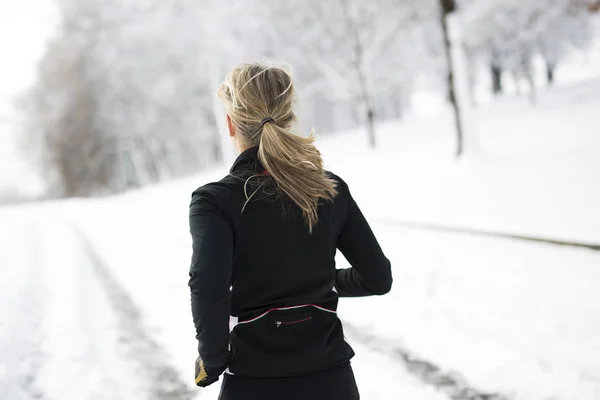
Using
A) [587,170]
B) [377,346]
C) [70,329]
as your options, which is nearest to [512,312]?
[377,346]

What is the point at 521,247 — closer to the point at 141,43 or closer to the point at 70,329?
the point at 70,329

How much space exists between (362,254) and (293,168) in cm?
42

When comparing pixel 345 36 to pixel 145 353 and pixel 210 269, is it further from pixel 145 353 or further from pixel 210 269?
pixel 210 269

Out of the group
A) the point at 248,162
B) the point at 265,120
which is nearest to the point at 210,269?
the point at 248,162

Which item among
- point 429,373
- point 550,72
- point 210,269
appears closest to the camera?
point 210,269

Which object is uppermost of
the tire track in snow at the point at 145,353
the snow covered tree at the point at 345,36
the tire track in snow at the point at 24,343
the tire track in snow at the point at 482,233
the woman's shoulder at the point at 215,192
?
the snow covered tree at the point at 345,36

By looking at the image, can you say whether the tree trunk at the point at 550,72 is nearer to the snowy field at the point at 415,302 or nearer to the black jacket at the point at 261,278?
the snowy field at the point at 415,302

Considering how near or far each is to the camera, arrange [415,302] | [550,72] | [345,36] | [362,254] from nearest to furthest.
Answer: [362,254], [415,302], [345,36], [550,72]

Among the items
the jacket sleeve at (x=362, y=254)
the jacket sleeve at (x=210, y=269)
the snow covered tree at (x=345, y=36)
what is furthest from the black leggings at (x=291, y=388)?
the snow covered tree at (x=345, y=36)

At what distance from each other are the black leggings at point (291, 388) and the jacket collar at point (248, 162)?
69cm

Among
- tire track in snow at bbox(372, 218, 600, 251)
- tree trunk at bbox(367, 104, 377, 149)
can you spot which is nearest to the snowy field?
tire track in snow at bbox(372, 218, 600, 251)

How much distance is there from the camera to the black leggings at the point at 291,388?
157 centimetres

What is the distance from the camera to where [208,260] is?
4.78 feet

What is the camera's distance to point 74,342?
489 cm
